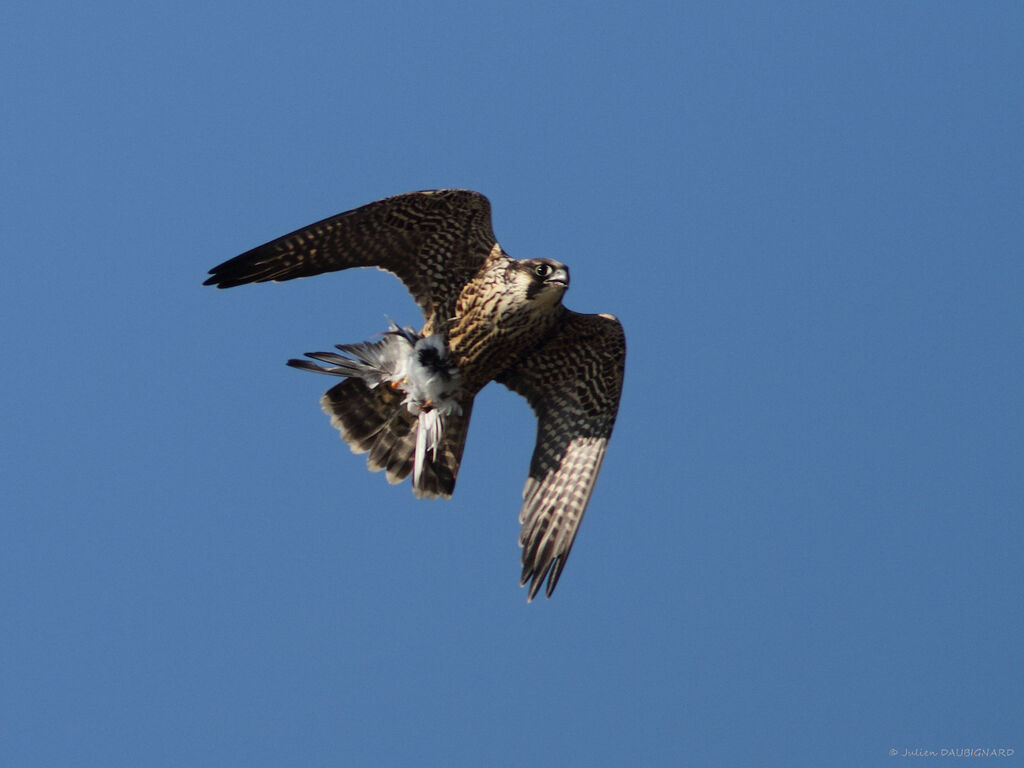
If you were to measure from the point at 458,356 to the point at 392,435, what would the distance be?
2.62 feet

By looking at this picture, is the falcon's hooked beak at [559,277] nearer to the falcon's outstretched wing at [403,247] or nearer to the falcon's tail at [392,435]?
the falcon's outstretched wing at [403,247]

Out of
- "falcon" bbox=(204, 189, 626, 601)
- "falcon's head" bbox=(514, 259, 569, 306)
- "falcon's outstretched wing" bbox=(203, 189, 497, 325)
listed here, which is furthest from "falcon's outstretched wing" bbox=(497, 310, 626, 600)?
"falcon's outstretched wing" bbox=(203, 189, 497, 325)

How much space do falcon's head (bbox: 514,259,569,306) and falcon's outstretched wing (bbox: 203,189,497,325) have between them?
0.41 metres

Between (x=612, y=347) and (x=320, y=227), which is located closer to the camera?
(x=320, y=227)

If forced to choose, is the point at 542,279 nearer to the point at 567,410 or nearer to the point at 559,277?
the point at 559,277

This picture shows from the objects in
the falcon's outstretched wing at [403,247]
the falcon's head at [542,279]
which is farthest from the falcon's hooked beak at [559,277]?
the falcon's outstretched wing at [403,247]

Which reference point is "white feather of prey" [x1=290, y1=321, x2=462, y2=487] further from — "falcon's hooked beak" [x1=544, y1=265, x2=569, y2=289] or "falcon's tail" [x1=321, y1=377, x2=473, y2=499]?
"falcon's hooked beak" [x1=544, y1=265, x2=569, y2=289]

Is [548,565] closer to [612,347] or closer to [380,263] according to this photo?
[612,347]

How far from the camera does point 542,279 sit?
991cm

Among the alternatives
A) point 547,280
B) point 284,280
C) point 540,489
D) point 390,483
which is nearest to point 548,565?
point 540,489

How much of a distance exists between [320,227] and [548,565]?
2.82 metres

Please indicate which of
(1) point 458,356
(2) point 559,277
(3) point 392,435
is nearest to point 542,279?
(2) point 559,277

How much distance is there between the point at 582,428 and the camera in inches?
421

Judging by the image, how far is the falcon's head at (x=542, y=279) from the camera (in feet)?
32.4
